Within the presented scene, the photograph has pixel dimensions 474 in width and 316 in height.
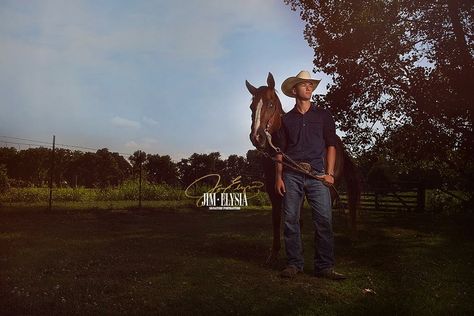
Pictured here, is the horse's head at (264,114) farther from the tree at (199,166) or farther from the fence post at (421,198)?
the fence post at (421,198)

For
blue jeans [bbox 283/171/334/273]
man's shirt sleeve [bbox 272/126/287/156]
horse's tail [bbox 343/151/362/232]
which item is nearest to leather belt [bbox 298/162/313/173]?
blue jeans [bbox 283/171/334/273]

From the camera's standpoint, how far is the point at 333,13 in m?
12.5

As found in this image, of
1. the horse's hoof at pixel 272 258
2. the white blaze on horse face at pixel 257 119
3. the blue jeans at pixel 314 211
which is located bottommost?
the horse's hoof at pixel 272 258

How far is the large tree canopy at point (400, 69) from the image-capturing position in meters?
11.8

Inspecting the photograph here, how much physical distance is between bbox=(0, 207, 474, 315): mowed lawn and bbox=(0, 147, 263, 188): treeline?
9.01 ft

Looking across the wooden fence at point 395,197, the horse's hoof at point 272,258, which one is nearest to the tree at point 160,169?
the wooden fence at point 395,197

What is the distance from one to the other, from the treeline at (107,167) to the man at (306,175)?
6114 millimetres

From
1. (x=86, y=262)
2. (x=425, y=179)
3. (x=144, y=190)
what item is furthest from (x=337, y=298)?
(x=425, y=179)

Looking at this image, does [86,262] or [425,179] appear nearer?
[86,262]

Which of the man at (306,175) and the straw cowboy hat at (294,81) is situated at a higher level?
the straw cowboy hat at (294,81)

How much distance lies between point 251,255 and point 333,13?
774cm

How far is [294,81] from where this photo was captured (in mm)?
6312

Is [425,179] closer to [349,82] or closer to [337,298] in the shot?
[349,82]

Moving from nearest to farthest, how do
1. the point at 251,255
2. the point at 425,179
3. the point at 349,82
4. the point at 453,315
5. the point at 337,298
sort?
the point at 453,315
the point at 337,298
the point at 251,255
the point at 349,82
the point at 425,179
